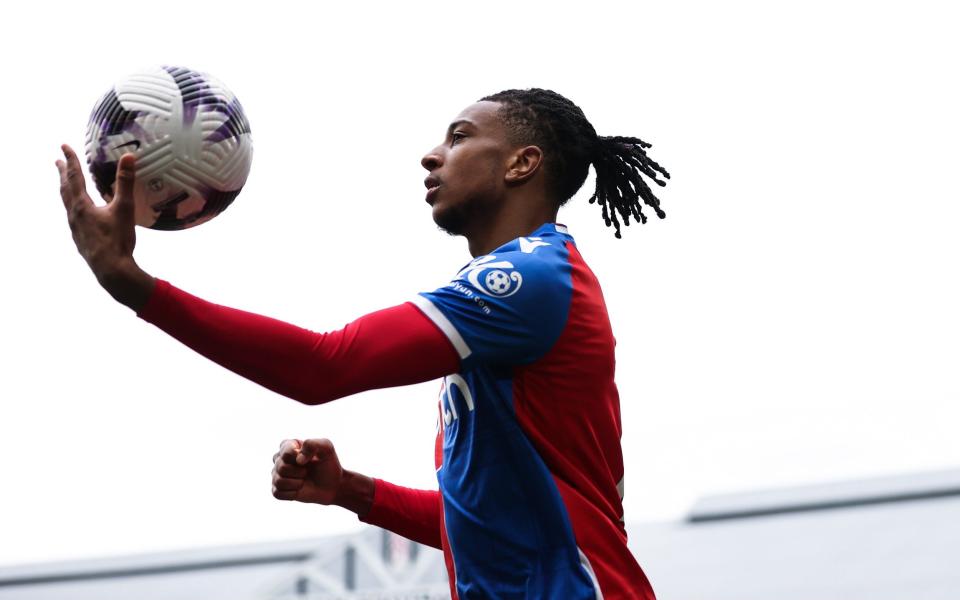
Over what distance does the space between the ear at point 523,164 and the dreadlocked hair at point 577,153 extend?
0.14 ft

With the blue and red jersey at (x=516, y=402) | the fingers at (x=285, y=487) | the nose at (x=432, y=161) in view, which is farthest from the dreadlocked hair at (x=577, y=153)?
the fingers at (x=285, y=487)

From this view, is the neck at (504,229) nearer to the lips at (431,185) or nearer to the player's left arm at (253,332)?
the lips at (431,185)

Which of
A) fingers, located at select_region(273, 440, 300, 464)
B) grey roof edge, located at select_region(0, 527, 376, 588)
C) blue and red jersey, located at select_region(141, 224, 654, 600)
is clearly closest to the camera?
blue and red jersey, located at select_region(141, 224, 654, 600)

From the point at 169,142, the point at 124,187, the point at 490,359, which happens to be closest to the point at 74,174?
the point at 124,187

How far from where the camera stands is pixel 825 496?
48.6ft

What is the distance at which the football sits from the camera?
3289 mm

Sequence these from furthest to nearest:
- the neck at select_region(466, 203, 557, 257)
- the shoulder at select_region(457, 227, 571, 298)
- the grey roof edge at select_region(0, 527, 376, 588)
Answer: the grey roof edge at select_region(0, 527, 376, 588)
the neck at select_region(466, 203, 557, 257)
the shoulder at select_region(457, 227, 571, 298)

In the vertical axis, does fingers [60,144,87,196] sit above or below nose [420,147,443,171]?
below

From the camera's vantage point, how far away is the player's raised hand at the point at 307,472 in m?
3.67

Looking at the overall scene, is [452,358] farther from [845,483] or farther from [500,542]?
[845,483]

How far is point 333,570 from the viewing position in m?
13.4

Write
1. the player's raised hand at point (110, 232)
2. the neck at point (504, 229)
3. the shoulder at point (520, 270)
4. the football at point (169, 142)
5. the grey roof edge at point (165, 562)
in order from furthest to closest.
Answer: the grey roof edge at point (165, 562) < the neck at point (504, 229) < the football at point (169, 142) < the shoulder at point (520, 270) < the player's raised hand at point (110, 232)

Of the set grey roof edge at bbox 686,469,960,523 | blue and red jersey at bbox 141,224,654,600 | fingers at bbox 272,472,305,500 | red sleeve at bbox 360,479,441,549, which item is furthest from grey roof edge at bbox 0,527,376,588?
blue and red jersey at bbox 141,224,654,600

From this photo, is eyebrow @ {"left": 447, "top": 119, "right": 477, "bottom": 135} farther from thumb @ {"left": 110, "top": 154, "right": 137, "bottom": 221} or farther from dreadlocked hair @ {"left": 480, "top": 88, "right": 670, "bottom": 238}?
thumb @ {"left": 110, "top": 154, "right": 137, "bottom": 221}
